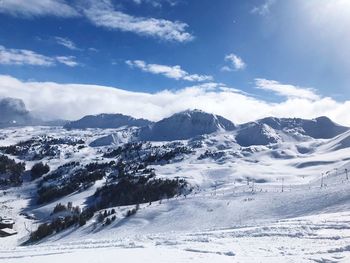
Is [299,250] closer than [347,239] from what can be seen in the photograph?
Yes

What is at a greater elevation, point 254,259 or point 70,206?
point 254,259

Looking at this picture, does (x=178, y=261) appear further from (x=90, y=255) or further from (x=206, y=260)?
(x=90, y=255)

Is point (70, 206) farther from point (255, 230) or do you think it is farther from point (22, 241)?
point (255, 230)

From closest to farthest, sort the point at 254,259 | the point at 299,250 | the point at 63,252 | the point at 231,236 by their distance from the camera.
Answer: the point at 254,259
the point at 299,250
the point at 63,252
the point at 231,236

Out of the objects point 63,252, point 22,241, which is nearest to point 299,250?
point 63,252

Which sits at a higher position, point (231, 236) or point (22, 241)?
point (231, 236)

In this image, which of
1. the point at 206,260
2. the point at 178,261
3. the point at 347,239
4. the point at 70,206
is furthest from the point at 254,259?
the point at 70,206

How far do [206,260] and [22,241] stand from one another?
113 meters

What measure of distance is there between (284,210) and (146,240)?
51.5 m

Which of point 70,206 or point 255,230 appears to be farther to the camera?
point 70,206

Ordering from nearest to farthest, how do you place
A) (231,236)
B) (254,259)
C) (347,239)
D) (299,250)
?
(254,259) → (299,250) → (347,239) → (231,236)

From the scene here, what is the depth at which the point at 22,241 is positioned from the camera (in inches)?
4978

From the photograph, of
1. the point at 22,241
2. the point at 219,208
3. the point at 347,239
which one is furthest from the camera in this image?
the point at 22,241

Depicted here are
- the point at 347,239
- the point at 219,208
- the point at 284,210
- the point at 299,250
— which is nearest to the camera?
the point at 299,250
